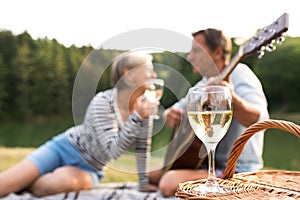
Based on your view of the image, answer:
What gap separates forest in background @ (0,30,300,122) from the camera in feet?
28.5

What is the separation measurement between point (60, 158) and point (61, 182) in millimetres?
170

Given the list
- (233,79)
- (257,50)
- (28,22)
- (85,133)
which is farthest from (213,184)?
(28,22)

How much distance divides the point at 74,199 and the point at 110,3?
3770 mm

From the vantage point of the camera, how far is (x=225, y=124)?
1002 mm

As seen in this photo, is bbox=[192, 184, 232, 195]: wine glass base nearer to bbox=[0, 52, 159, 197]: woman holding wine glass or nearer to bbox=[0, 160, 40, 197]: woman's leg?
bbox=[0, 52, 159, 197]: woman holding wine glass

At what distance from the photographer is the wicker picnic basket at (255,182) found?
38.3 inches

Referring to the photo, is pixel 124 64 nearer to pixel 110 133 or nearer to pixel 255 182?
pixel 110 133

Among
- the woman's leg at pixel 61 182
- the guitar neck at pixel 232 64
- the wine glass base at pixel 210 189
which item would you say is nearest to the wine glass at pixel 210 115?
the wine glass base at pixel 210 189

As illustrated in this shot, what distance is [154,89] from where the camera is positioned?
2.11 meters

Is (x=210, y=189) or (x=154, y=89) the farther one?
(x=154, y=89)

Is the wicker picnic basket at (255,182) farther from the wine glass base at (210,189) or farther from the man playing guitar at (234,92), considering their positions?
the man playing guitar at (234,92)

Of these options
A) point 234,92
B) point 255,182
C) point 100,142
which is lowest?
point 100,142

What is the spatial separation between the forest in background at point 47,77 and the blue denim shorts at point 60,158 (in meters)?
6.17

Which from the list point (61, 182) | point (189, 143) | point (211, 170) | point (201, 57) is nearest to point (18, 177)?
point (61, 182)
